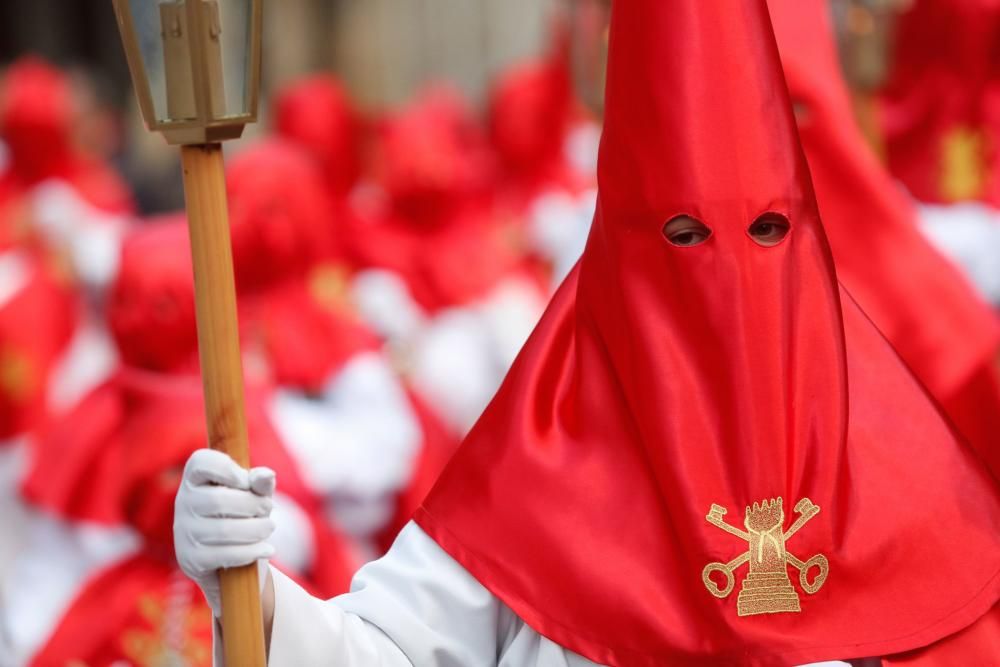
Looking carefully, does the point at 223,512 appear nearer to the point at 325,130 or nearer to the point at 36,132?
the point at 325,130

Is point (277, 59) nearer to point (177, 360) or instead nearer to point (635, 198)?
point (177, 360)

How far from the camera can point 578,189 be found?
10867 mm

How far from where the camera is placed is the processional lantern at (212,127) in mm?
2656

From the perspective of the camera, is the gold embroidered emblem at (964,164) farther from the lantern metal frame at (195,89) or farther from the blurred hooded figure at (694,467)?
the lantern metal frame at (195,89)

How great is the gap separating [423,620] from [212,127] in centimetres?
95

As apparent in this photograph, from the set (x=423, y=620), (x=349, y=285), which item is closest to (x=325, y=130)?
(x=349, y=285)

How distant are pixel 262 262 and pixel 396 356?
103 cm

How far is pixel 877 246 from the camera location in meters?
4.99

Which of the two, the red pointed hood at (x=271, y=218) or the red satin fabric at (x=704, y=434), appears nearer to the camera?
the red satin fabric at (x=704, y=434)

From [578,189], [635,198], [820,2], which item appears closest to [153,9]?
[635,198]

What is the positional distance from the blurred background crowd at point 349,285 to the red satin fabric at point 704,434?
1638mm

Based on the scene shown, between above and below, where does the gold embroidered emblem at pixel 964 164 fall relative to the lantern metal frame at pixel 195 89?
below

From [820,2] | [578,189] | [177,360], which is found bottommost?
[578,189]

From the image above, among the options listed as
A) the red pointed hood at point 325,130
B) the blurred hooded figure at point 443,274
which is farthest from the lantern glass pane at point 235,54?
the red pointed hood at point 325,130
